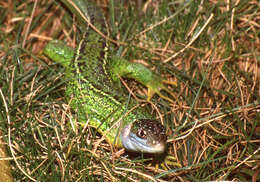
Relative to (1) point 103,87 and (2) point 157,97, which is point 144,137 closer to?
(1) point 103,87

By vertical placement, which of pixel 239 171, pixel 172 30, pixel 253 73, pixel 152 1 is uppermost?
pixel 152 1

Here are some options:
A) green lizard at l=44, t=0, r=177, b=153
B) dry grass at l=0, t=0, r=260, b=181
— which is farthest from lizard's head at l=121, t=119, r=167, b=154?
dry grass at l=0, t=0, r=260, b=181

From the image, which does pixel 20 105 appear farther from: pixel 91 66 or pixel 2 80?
pixel 91 66

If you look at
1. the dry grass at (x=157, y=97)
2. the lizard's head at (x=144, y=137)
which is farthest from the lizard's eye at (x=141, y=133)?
the dry grass at (x=157, y=97)

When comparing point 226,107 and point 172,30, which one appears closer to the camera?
point 226,107

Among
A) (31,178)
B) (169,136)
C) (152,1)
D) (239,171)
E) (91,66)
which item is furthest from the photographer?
(152,1)

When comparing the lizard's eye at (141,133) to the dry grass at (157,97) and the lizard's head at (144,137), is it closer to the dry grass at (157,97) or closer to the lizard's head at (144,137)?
the lizard's head at (144,137)

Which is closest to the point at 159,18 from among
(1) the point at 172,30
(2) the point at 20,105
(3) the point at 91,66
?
(1) the point at 172,30

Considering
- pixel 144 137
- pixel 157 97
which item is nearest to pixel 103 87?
pixel 157 97
